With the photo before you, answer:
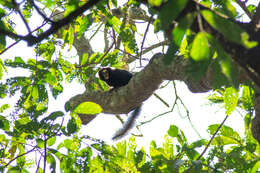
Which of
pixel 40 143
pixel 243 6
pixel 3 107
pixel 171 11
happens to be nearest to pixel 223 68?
pixel 171 11

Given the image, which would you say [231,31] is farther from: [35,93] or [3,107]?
[3,107]

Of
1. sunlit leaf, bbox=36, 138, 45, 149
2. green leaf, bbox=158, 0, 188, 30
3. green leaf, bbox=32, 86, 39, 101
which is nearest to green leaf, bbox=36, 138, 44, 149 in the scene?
sunlit leaf, bbox=36, 138, 45, 149

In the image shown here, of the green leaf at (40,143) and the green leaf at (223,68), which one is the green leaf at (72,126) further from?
the green leaf at (223,68)

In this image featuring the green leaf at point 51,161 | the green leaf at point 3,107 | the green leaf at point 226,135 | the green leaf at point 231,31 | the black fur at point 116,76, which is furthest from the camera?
the black fur at point 116,76

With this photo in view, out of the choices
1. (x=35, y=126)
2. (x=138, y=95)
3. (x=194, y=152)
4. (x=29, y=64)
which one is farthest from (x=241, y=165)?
(x=29, y=64)

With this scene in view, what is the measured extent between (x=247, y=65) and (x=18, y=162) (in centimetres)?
194

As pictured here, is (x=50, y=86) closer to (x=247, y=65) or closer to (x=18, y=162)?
(x=18, y=162)

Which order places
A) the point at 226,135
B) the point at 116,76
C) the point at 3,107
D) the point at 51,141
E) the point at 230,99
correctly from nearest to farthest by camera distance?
the point at 230,99 → the point at 51,141 → the point at 226,135 → the point at 3,107 → the point at 116,76

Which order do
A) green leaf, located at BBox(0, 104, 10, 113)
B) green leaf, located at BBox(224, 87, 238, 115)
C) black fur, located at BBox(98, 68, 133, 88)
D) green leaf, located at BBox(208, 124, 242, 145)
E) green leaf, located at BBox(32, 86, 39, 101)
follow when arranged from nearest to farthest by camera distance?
green leaf, located at BBox(224, 87, 238, 115)
green leaf, located at BBox(208, 124, 242, 145)
green leaf, located at BBox(32, 86, 39, 101)
green leaf, located at BBox(0, 104, 10, 113)
black fur, located at BBox(98, 68, 133, 88)

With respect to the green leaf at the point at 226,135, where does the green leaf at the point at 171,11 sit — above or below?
below

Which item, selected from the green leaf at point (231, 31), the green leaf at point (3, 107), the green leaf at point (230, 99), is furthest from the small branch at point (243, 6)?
the green leaf at point (3, 107)

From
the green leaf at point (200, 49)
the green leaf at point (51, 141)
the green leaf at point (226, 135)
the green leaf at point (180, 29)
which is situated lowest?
the green leaf at point (200, 49)

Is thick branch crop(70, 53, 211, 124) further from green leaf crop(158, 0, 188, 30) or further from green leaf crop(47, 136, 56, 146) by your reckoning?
green leaf crop(158, 0, 188, 30)

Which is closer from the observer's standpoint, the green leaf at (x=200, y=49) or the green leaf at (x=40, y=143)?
the green leaf at (x=200, y=49)
